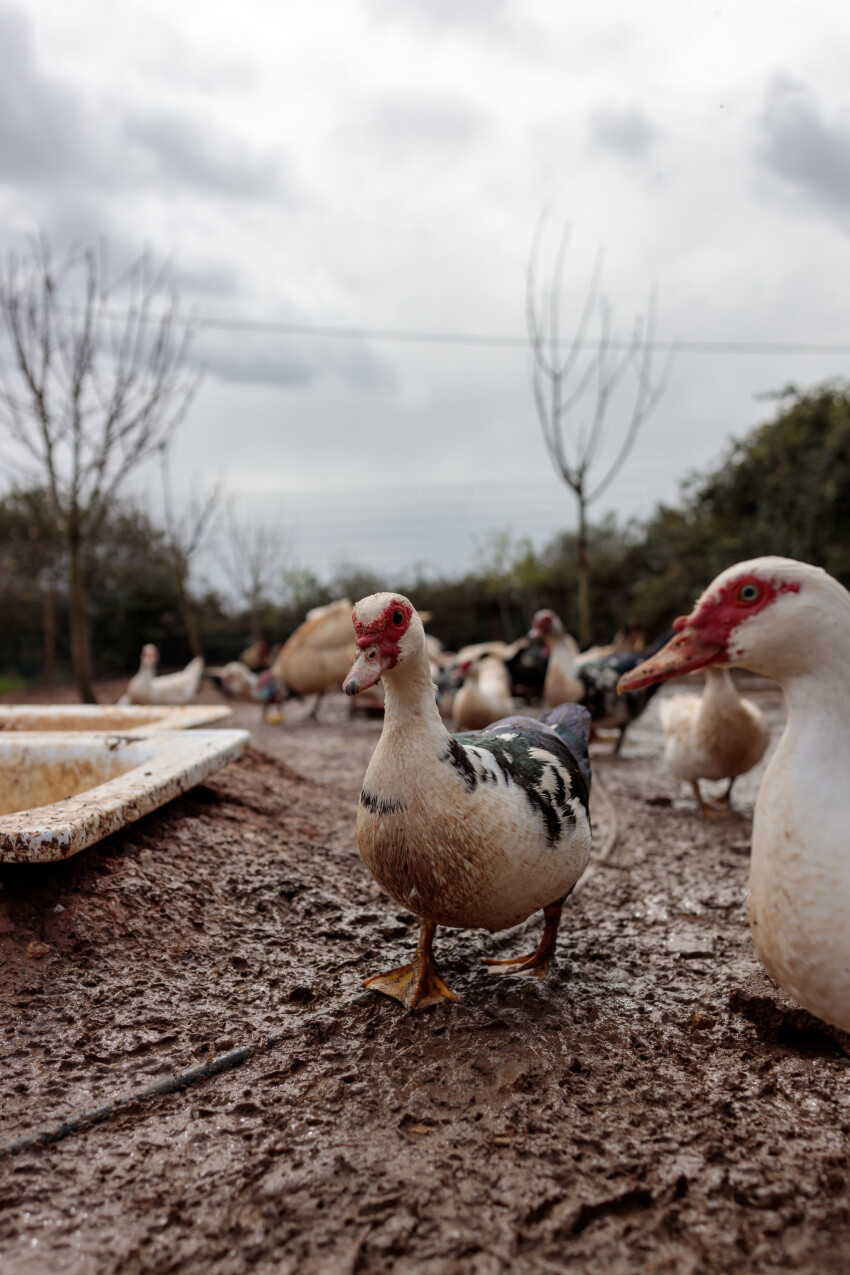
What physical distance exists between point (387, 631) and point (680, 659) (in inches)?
27.9

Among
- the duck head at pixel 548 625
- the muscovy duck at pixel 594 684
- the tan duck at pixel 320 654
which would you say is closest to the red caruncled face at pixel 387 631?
the muscovy duck at pixel 594 684

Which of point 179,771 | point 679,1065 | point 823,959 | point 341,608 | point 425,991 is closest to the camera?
point 823,959

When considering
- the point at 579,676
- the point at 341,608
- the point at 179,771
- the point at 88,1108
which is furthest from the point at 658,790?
the point at 341,608

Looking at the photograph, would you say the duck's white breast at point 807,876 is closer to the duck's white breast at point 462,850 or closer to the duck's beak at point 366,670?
the duck's white breast at point 462,850

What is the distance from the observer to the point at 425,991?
2.12 meters

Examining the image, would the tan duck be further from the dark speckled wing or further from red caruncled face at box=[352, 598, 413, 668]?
red caruncled face at box=[352, 598, 413, 668]

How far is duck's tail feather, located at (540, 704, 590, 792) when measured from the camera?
2688mm

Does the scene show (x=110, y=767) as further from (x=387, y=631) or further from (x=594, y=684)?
(x=594, y=684)

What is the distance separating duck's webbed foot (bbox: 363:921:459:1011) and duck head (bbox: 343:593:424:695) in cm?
79

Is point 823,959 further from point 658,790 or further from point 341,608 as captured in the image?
point 341,608

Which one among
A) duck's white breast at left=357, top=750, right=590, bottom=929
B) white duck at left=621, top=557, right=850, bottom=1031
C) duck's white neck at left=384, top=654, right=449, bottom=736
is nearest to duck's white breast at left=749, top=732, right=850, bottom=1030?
white duck at left=621, top=557, right=850, bottom=1031

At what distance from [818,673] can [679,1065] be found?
1.02 m

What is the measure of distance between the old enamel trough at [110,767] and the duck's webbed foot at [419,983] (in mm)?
987

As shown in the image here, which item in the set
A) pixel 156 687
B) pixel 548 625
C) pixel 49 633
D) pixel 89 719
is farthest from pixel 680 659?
pixel 49 633
